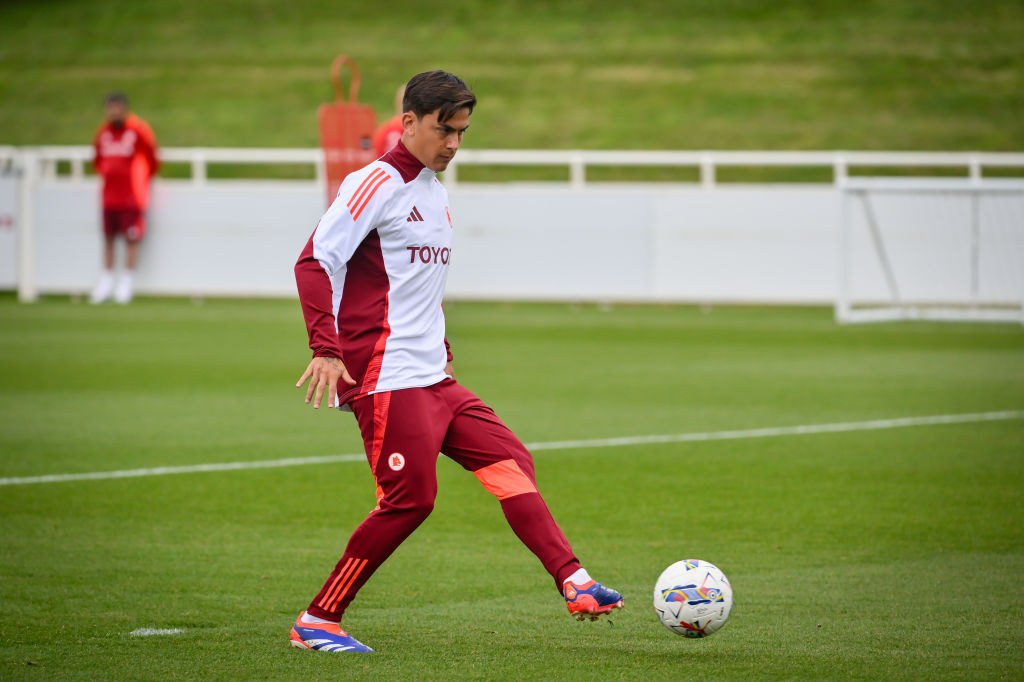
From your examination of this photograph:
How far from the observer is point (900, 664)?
491 cm

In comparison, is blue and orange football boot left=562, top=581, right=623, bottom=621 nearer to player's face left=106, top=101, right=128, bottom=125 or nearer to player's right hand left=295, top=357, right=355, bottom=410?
player's right hand left=295, top=357, right=355, bottom=410

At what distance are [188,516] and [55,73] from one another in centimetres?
4339

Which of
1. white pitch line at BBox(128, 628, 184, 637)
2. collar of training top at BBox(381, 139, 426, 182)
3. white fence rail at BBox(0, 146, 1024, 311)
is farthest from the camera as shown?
white fence rail at BBox(0, 146, 1024, 311)

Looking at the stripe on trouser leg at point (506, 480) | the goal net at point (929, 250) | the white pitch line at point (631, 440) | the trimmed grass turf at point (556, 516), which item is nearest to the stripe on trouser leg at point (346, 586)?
the trimmed grass turf at point (556, 516)

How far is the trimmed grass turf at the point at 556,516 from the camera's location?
16.6 feet

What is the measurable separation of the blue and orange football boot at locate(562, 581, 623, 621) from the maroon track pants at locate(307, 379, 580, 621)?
10cm

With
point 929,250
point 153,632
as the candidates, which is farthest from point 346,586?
point 929,250

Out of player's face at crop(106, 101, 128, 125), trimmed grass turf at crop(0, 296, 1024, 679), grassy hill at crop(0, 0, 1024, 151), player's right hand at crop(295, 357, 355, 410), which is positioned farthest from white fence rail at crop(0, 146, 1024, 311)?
grassy hill at crop(0, 0, 1024, 151)

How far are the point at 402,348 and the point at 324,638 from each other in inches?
39.1

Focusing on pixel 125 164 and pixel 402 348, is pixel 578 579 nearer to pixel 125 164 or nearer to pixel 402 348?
pixel 402 348

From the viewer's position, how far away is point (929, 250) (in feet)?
63.2

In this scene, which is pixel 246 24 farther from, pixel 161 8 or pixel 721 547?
pixel 721 547

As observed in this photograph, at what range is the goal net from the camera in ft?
60.5

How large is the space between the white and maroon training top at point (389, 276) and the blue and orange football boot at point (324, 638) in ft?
2.42
